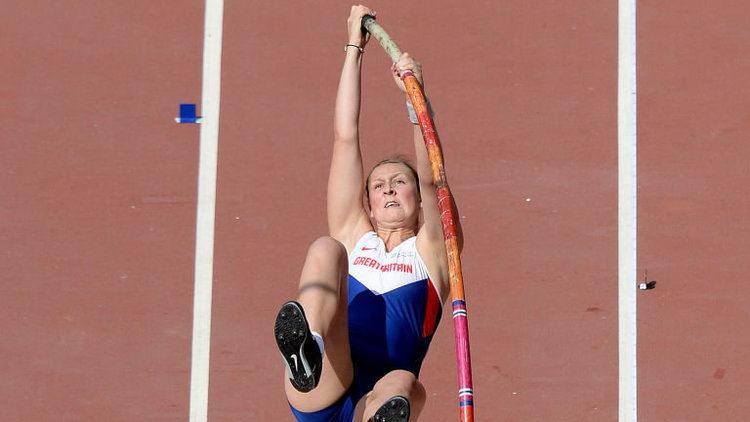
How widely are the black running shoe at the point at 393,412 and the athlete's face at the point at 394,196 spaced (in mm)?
1107

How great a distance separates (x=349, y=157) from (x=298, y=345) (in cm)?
123

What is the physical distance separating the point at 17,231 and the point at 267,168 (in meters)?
1.38

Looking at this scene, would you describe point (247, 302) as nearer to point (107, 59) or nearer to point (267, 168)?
point (267, 168)

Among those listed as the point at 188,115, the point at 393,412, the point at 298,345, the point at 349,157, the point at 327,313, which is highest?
the point at 188,115

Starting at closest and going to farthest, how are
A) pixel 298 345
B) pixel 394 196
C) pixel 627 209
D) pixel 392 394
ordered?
pixel 298 345 < pixel 392 394 < pixel 394 196 < pixel 627 209

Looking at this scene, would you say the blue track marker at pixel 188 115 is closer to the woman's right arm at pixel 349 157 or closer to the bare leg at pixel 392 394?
the woman's right arm at pixel 349 157

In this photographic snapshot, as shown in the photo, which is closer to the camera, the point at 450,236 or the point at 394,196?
the point at 450,236

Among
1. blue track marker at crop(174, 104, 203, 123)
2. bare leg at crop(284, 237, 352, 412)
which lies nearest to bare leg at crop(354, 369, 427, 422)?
bare leg at crop(284, 237, 352, 412)

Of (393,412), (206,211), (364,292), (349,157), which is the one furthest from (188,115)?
(393,412)

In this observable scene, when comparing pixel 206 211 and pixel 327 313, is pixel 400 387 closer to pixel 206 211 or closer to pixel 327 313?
pixel 327 313

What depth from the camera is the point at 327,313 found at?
18.4 ft

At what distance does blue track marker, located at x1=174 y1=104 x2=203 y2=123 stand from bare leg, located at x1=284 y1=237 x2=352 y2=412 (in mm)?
2329

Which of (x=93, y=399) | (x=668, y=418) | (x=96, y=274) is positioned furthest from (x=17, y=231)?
(x=668, y=418)

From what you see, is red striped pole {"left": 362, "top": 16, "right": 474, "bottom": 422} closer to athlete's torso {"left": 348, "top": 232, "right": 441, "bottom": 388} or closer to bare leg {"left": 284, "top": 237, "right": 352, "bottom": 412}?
athlete's torso {"left": 348, "top": 232, "right": 441, "bottom": 388}
